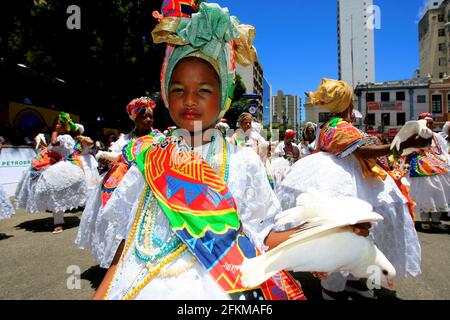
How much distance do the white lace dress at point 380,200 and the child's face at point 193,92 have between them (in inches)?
63.5

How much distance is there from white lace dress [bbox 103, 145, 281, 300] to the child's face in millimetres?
159

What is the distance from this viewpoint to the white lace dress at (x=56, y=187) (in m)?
6.12

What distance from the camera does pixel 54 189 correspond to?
6.12 m

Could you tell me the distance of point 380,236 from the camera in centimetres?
285

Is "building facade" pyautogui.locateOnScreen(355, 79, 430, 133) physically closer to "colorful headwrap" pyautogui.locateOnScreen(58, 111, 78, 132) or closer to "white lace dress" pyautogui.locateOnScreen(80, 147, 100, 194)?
"white lace dress" pyautogui.locateOnScreen(80, 147, 100, 194)

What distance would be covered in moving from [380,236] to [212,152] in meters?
2.12

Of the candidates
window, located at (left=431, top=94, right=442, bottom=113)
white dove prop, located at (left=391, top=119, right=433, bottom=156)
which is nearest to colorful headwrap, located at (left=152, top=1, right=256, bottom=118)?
white dove prop, located at (left=391, top=119, right=433, bottom=156)

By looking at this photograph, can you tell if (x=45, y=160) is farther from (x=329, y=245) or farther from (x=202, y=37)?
(x=329, y=245)

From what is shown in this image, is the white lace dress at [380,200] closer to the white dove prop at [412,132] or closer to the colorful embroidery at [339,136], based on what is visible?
the colorful embroidery at [339,136]

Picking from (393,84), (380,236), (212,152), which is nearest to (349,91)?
(380,236)

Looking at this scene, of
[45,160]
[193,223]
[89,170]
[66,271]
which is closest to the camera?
[193,223]

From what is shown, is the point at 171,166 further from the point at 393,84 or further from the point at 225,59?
the point at 393,84

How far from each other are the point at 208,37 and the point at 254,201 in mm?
732

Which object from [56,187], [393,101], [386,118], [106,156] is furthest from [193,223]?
[386,118]
